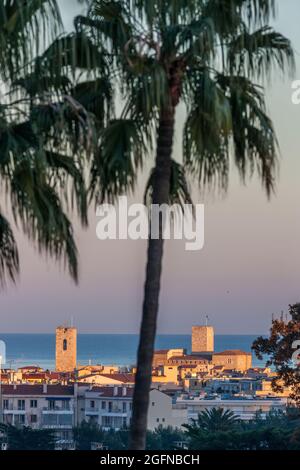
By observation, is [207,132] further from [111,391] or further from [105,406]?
[111,391]

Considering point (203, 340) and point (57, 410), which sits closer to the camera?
point (57, 410)

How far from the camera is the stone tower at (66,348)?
134250mm

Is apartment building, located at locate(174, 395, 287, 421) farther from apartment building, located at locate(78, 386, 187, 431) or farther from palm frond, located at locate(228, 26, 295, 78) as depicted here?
palm frond, located at locate(228, 26, 295, 78)

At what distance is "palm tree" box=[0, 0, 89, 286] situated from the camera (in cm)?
1041

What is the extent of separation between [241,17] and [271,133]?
2.90ft

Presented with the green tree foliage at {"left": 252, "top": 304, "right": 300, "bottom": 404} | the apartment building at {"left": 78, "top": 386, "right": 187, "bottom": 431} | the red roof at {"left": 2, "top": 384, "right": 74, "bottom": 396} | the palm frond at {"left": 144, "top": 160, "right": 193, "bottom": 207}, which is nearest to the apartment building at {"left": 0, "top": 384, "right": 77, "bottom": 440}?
the red roof at {"left": 2, "top": 384, "right": 74, "bottom": 396}

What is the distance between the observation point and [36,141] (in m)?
10.5

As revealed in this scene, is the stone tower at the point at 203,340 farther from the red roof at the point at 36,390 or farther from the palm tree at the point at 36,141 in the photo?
the palm tree at the point at 36,141

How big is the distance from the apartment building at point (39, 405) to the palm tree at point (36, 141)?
246 feet

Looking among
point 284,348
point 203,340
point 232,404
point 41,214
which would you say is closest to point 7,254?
point 41,214

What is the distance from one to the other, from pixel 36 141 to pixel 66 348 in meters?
128

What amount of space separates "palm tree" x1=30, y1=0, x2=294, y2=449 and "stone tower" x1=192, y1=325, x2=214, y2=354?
143 meters
